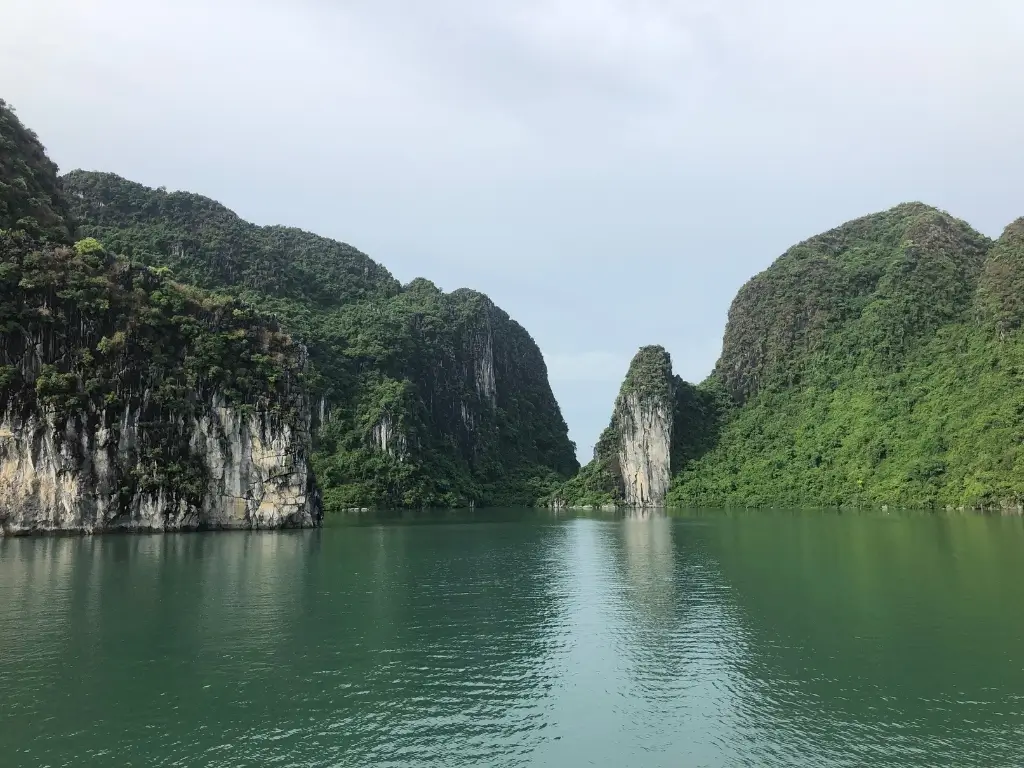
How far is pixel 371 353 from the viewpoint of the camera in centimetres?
11788

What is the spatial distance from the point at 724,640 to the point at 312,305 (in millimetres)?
115757

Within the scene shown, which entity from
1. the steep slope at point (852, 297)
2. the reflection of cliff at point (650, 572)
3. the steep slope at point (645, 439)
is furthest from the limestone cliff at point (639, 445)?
the reflection of cliff at point (650, 572)

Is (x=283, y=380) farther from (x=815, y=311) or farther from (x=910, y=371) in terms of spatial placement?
(x=815, y=311)

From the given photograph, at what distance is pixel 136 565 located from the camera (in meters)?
34.5

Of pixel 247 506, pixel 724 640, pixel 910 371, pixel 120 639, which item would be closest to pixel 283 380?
pixel 247 506

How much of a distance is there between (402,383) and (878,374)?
222 ft

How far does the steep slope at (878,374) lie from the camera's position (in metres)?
70.2

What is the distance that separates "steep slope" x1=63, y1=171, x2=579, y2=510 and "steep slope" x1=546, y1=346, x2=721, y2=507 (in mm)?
14093

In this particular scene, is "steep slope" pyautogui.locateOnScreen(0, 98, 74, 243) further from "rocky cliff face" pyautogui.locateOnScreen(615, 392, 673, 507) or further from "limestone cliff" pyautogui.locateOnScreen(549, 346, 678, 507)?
"rocky cliff face" pyautogui.locateOnScreen(615, 392, 673, 507)

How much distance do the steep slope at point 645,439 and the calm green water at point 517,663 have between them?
72.9 metres

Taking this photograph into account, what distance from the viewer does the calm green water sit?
520 inches

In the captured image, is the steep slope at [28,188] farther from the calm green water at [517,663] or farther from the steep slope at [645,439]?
the steep slope at [645,439]

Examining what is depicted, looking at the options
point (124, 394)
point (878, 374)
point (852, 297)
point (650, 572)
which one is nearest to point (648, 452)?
point (878, 374)

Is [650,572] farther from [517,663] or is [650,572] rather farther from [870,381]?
[870,381]
